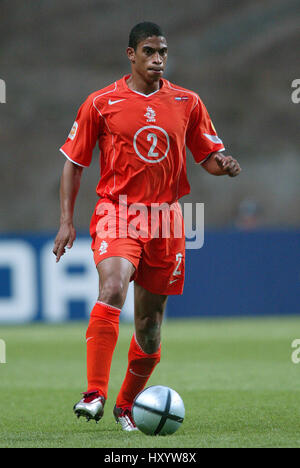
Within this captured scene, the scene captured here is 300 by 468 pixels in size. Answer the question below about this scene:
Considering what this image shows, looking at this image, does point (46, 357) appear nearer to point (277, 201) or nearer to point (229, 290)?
point (229, 290)

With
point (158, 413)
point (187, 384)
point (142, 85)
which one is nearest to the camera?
point (158, 413)

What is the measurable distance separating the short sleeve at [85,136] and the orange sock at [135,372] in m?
1.09

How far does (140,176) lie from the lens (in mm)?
4902

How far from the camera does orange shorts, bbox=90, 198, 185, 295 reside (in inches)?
188

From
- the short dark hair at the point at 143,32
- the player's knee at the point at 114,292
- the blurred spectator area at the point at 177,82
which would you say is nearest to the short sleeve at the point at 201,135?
the short dark hair at the point at 143,32

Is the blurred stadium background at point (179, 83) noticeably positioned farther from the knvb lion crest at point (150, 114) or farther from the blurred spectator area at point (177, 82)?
the knvb lion crest at point (150, 114)

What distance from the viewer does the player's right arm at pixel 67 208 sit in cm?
481

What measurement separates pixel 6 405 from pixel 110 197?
1.92 meters

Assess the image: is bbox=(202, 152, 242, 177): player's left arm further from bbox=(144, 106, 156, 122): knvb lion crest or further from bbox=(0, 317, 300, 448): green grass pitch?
bbox=(0, 317, 300, 448): green grass pitch

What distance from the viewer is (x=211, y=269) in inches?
528

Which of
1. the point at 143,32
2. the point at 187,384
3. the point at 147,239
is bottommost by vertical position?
the point at 187,384

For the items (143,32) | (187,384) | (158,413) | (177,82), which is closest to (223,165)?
(143,32)

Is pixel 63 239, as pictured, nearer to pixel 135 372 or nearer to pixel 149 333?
pixel 149 333

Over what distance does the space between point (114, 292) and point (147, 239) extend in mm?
472
